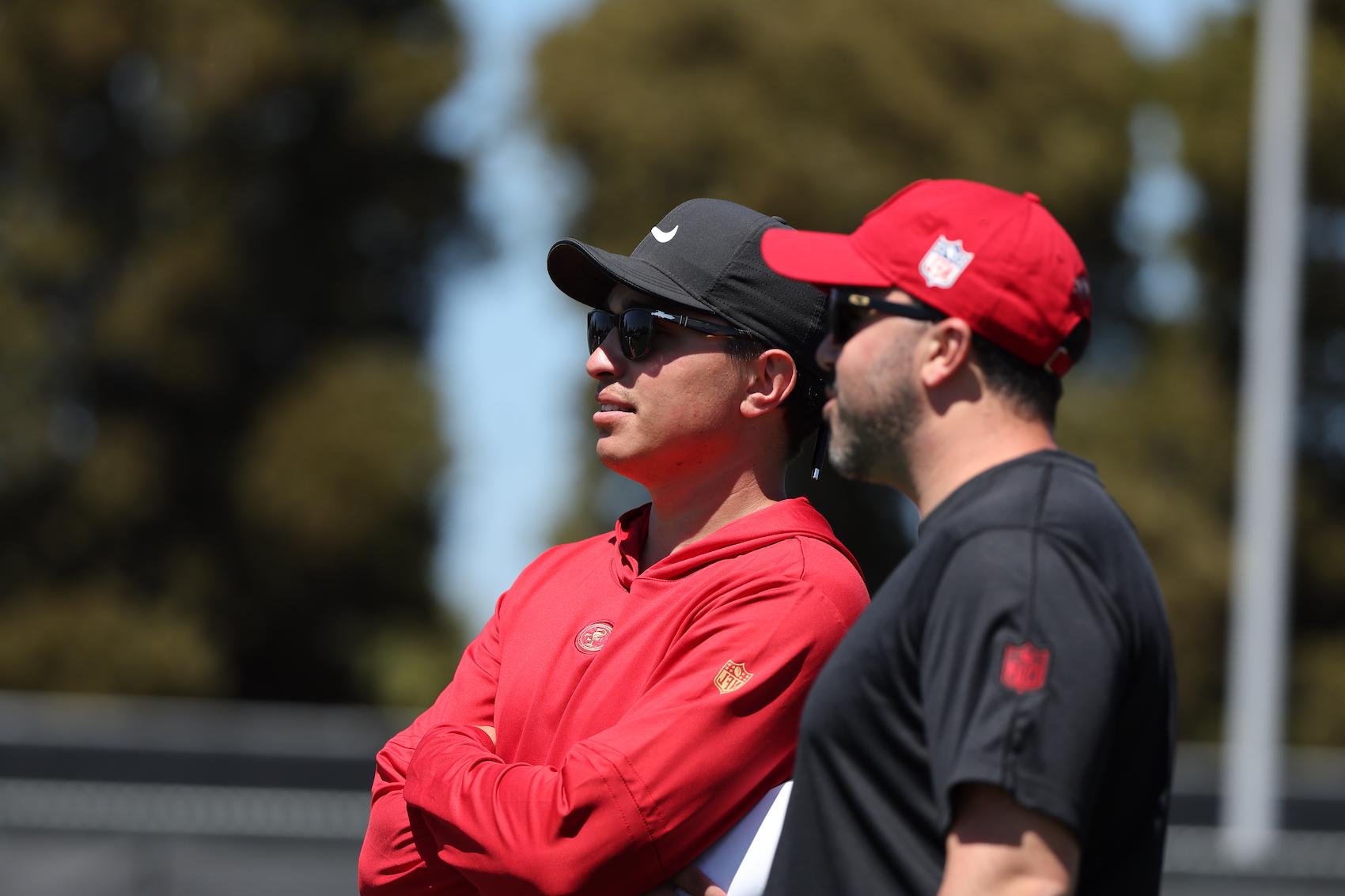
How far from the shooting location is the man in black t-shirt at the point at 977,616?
2.10m

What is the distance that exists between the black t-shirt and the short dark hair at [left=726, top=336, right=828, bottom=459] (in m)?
0.84

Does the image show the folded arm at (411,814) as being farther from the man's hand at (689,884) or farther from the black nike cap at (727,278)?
the black nike cap at (727,278)

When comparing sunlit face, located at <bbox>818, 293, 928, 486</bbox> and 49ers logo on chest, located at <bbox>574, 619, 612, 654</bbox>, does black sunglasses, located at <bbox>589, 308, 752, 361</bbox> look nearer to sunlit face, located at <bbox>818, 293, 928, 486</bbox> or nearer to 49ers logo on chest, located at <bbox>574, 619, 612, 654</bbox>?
49ers logo on chest, located at <bbox>574, 619, 612, 654</bbox>

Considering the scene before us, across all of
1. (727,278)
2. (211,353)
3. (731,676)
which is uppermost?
(727,278)

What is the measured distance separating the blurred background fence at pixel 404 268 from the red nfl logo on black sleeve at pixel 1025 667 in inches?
770

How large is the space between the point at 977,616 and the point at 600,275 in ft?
4.43

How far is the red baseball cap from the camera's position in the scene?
7.75 ft

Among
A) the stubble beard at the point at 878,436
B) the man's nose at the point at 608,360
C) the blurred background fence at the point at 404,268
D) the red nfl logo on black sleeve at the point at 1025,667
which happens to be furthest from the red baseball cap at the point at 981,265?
the blurred background fence at the point at 404,268

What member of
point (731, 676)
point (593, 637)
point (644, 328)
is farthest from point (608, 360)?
point (731, 676)

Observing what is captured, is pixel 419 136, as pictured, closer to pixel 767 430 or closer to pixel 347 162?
pixel 347 162

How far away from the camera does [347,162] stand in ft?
80.7

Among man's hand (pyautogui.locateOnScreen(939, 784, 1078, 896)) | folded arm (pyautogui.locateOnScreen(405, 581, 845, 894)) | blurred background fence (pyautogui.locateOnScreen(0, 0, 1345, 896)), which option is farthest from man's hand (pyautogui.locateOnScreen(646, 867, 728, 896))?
blurred background fence (pyautogui.locateOnScreen(0, 0, 1345, 896))

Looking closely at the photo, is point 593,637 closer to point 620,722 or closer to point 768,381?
point 620,722

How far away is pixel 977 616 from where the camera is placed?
2.14 m
